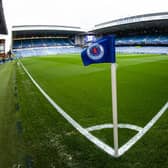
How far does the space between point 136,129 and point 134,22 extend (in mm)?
47389

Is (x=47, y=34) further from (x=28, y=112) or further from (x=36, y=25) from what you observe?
(x=28, y=112)

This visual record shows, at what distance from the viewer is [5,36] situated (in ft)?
109

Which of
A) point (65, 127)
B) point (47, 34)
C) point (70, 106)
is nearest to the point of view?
point (65, 127)

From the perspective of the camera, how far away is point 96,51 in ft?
9.08

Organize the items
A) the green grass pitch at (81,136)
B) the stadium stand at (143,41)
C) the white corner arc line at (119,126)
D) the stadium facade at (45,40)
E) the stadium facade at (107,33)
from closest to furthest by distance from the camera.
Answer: the green grass pitch at (81,136), the white corner arc line at (119,126), the stadium facade at (107,33), the stadium stand at (143,41), the stadium facade at (45,40)

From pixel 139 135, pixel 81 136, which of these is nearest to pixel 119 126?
pixel 139 135

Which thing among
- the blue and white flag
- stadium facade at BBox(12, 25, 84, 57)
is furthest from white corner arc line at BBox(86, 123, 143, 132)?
stadium facade at BBox(12, 25, 84, 57)

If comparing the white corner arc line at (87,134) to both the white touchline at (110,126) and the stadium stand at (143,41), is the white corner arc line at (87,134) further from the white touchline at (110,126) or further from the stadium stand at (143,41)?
the stadium stand at (143,41)

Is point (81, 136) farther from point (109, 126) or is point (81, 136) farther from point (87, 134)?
point (109, 126)

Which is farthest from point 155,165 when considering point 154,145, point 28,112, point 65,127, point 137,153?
point 28,112

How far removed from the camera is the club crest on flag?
2.73 m

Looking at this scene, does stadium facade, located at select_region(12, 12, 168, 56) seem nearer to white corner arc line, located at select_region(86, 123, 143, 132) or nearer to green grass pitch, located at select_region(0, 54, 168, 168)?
green grass pitch, located at select_region(0, 54, 168, 168)

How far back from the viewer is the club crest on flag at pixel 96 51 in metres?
2.73

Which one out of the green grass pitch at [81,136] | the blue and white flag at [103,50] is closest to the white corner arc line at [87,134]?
the green grass pitch at [81,136]
